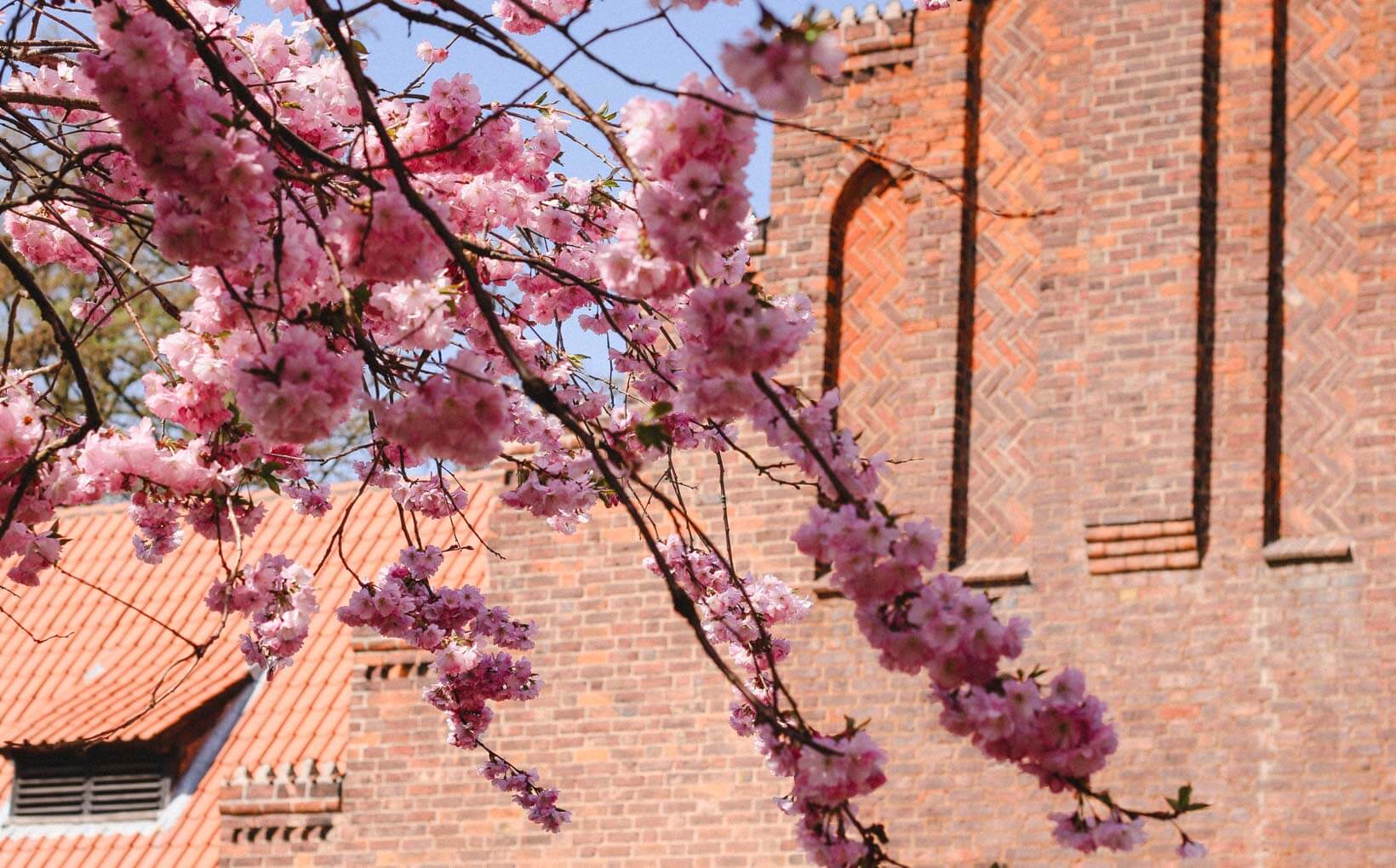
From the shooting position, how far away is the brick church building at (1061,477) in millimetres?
11523

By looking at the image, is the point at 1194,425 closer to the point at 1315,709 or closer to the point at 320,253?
the point at 1315,709

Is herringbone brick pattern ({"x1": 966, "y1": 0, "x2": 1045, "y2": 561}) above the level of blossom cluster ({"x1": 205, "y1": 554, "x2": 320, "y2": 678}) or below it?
above

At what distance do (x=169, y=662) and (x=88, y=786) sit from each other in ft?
4.62

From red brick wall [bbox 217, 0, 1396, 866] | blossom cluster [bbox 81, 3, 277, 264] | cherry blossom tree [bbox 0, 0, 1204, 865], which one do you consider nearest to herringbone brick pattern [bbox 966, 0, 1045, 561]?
red brick wall [bbox 217, 0, 1396, 866]

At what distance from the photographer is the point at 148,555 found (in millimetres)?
7746

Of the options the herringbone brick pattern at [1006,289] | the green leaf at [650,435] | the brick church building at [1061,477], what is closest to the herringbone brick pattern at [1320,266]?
the brick church building at [1061,477]

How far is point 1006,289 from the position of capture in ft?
42.4

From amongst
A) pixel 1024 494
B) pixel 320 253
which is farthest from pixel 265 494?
pixel 320 253

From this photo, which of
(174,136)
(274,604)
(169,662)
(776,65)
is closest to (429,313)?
(174,136)

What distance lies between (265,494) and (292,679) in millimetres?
4429

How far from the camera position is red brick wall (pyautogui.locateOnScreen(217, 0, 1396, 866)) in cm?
1151

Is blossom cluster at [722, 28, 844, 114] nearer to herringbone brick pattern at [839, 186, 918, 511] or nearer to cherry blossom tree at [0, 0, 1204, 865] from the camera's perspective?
cherry blossom tree at [0, 0, 1204, 865]

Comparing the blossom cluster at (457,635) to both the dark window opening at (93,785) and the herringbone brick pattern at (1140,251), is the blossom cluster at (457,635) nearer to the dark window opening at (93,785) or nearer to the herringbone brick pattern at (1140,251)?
the herringbone brick pattern at (1140,251)

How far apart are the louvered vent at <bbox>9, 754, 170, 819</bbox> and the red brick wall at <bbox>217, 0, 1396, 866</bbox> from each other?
264cm
